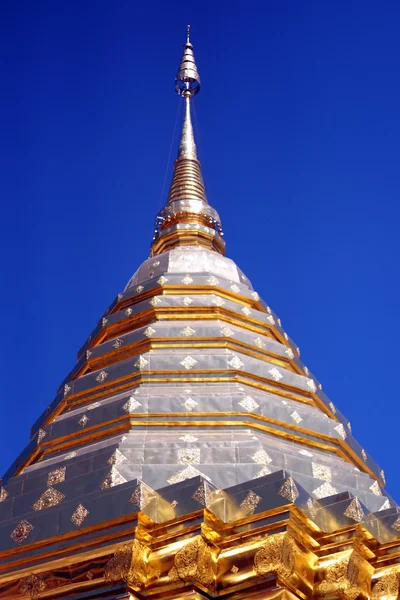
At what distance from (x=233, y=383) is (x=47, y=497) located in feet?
8.21

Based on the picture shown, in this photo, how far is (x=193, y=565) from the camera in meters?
6.02

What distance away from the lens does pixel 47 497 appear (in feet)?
23.2

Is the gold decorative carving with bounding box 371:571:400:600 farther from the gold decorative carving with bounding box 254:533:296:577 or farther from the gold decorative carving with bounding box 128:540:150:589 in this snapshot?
the gold decorative carving with bounding box 128:540:150:589

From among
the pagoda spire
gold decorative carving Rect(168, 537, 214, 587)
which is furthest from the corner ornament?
the pagoda spire

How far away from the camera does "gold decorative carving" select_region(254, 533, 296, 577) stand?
592cm

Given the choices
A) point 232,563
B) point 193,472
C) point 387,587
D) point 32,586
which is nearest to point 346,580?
point 387,587

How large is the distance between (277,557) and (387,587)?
0.88 meters

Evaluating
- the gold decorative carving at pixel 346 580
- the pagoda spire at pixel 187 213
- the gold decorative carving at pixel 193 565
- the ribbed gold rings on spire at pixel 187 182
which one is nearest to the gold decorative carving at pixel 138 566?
the gold decorative carving at pixel 193 565

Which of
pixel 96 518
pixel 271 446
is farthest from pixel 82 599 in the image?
pixel 271 446

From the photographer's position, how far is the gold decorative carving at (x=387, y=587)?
6.25 meters

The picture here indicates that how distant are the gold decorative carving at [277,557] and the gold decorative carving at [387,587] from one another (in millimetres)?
655

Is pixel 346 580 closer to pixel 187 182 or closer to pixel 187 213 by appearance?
pixel 187 213

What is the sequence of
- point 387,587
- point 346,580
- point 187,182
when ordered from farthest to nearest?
point 187,182 → point 387,587 → point 346,580

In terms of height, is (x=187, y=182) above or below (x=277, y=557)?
above
